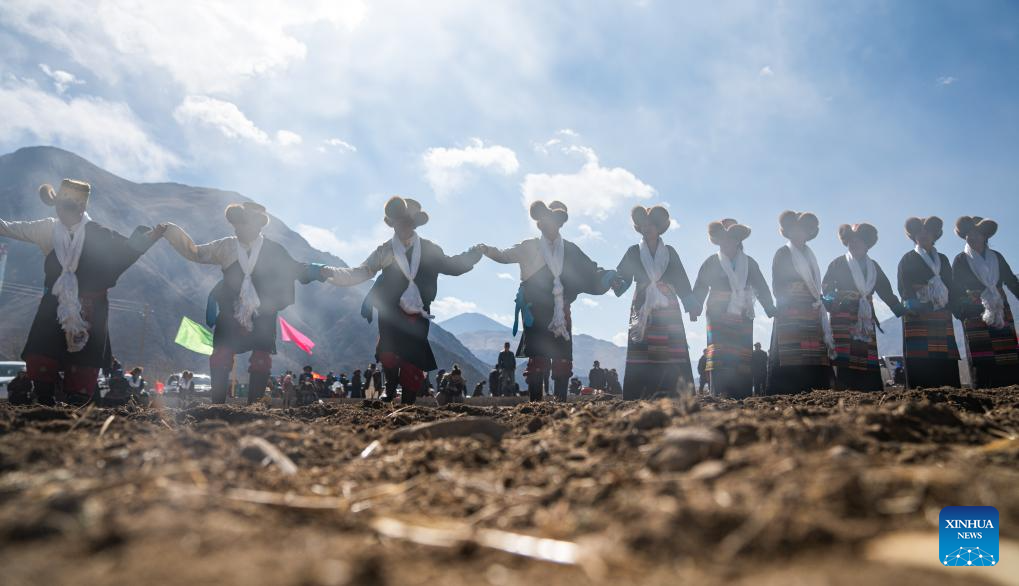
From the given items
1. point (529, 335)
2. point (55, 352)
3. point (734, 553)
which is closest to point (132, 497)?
point (734, 553)

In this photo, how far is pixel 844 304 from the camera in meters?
7.43

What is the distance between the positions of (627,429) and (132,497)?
5.21ft

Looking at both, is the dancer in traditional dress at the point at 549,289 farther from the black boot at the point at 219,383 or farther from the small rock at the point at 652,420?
the small rock at the point at 652,420

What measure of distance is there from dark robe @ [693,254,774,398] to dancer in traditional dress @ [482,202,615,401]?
42.6 inches

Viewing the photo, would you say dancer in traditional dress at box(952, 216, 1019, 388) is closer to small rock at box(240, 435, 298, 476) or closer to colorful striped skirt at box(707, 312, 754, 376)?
colorful striped skirt at box(707, 312, 754, 376)

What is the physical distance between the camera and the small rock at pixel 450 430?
8.98 feet

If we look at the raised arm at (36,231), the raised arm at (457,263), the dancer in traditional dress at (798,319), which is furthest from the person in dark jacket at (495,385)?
the raised arm at (36,231)

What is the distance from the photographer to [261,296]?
6.23 metres

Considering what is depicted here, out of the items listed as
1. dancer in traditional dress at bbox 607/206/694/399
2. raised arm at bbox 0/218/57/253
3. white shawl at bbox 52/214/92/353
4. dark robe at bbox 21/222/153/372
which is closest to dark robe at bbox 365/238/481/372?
dancer in traditional dress at bbox 607/206/694/399

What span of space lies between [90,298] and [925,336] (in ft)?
27.8

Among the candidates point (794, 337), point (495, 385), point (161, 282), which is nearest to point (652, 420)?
point (794, 337)

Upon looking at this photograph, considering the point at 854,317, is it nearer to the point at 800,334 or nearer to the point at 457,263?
the point at 800,334

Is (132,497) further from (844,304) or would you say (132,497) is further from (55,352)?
(844,304)

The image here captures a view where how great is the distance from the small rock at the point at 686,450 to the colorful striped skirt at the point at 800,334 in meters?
5.62
